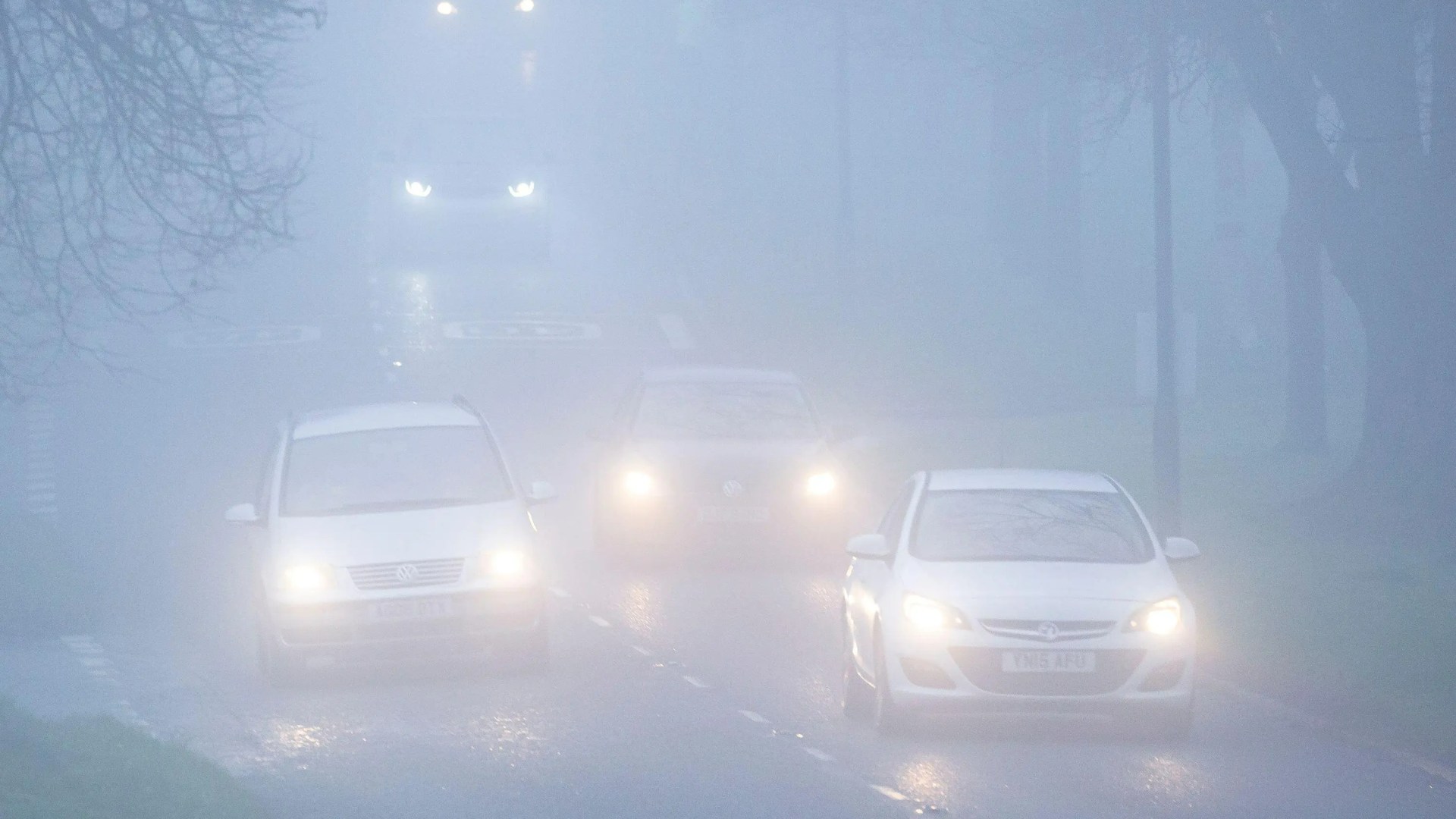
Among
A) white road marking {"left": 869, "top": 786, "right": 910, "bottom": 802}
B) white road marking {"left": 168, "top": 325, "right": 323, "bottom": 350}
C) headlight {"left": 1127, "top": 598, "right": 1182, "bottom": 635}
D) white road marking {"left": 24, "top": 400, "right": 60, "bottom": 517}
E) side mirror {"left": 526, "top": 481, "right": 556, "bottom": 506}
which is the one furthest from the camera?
white road marking {"left": 168, "top": 325, "right": 323, "bottom": 350}

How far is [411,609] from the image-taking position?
12461mm

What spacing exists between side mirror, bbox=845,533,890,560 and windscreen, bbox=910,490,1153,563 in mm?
177

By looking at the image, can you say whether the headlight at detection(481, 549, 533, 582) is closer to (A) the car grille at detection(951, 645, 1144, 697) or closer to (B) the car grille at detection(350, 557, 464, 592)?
(B) the car grille at detection(350, 557, 464, 592)

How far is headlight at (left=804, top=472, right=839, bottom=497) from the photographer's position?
56.7ft

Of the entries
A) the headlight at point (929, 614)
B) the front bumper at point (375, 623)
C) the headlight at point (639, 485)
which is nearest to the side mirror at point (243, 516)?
the front bumper at point (375, 623)

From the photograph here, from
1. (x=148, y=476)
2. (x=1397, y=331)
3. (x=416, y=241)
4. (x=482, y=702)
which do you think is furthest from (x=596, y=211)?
(x=482, y=702)

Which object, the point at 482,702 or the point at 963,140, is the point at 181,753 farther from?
the point at 963,140

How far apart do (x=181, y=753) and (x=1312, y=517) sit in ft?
38.7

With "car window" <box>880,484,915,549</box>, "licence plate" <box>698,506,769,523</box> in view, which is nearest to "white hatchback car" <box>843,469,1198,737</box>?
"car window" <box>880,484,915,549</box>

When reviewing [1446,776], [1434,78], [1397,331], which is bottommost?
[1446,776]

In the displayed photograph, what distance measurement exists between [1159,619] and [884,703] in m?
1.53

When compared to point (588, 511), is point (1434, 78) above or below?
above

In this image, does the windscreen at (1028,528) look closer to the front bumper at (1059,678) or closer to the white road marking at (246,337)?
the front bumper at (1059,678)

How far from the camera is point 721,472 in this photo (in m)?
17.2
